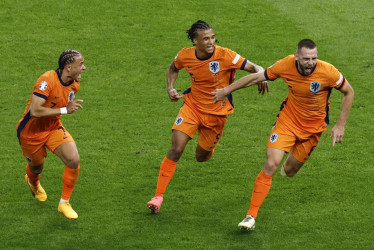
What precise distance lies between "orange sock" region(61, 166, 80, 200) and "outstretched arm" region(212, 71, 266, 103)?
195 cm

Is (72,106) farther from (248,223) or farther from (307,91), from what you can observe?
(307,91)

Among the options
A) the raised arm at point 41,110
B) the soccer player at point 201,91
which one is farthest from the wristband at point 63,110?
the soccer player at point 201,91

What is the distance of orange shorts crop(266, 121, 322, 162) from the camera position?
1077cm

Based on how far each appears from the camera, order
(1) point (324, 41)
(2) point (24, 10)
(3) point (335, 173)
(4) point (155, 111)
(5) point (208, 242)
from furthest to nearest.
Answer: (2) point (24, 10)
(1) point (324, 41)
(4) point (155, 111)
(3) point (335, 173)
(5) point (208, 242)

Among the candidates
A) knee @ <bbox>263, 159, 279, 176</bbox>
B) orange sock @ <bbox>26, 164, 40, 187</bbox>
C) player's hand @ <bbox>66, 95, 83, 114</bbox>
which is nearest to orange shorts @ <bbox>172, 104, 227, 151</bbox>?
knee @ <bbox>263, 159, 279, 176</bbox>

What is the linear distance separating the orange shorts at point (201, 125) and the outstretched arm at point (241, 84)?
563 mm

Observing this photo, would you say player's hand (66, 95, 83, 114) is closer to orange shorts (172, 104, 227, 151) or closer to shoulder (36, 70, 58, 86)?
shoulder (36, 70, 58, 86)

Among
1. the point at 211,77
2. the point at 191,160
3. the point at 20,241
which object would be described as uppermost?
the point at 211,77

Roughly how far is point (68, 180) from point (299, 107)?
297 centimetres

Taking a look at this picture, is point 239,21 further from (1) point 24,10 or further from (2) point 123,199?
(2) point 123,199

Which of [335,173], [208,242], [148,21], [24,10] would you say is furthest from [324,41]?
[208,242]

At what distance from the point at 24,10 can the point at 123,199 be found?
736 centimetres

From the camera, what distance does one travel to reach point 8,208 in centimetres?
1134

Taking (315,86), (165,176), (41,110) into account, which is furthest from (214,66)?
(41,110)
